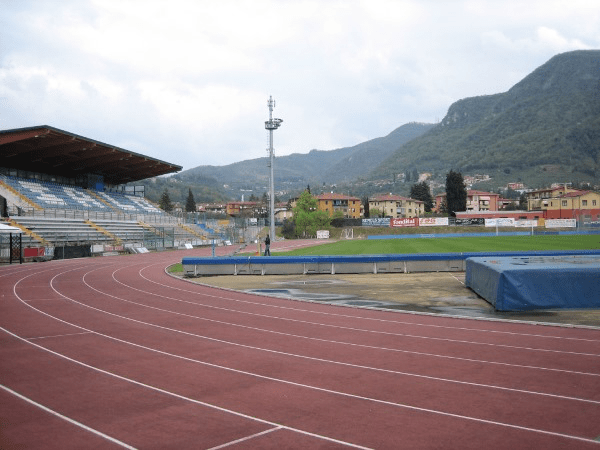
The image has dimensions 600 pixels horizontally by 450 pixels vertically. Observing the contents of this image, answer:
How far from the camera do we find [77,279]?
24.8m

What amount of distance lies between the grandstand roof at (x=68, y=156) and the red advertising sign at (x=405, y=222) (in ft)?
117

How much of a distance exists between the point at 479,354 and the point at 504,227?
7233cm

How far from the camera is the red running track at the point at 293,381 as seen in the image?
5.83 metres

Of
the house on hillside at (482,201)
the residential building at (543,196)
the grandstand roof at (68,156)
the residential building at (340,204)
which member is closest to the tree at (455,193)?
the residential building at (543,196)

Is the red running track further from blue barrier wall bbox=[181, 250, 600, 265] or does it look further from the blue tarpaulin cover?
blue barrier wall bbox=[181, 250, 600, 265]

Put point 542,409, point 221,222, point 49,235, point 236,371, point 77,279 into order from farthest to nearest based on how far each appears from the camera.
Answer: point 221,222 → point 49,235 → point 77,279 → point 236,371 → point 542,409

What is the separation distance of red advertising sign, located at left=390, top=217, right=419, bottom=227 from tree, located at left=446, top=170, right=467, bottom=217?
3359 cm

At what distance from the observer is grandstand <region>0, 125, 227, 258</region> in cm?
4350

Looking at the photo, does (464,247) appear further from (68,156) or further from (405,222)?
(68,156)

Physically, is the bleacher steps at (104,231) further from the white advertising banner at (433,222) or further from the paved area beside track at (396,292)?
the white advertising banner at (433,222)

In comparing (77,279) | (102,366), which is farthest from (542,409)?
(77,279)

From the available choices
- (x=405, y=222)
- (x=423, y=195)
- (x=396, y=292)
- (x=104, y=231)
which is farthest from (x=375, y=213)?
(x=396, y=292)

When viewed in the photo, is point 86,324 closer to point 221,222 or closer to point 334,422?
point 334,422

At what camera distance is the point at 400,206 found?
490 ft
